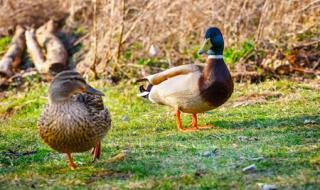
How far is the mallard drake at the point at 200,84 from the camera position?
7.15m

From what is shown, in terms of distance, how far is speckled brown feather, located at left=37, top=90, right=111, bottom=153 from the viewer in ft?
17.1

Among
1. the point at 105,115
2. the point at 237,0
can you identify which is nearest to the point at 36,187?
the point at 105,115

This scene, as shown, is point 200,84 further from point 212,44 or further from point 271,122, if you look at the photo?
point 271,122

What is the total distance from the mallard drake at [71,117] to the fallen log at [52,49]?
6.02 metres

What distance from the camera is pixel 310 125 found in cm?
703

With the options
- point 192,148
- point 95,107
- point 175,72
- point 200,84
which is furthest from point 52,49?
point 95,107

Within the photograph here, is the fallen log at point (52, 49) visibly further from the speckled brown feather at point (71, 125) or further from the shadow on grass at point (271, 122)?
the speckled brown feather at point (71, 125)

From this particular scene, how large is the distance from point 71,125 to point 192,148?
137 cm

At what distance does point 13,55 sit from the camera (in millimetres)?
12359

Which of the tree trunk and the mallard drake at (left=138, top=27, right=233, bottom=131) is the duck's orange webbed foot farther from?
the tree trunk

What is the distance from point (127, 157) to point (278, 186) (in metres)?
1.58

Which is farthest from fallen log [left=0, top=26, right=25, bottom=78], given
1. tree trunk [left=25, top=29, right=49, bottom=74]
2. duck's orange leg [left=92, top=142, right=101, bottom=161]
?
duck's orange leg [left=92, top=142, right=101, bottom=161]

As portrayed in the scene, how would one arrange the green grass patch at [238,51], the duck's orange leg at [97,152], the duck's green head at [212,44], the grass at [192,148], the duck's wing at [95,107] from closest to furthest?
the grass at [192,148], the duck's wing at [95,107], the duck's orange leg at [97,152], the duck's green head at [212,44], the green grass patch at [238,51]

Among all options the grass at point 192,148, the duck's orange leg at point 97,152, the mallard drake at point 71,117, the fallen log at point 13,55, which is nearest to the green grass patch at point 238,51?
the grass at point 192,148
